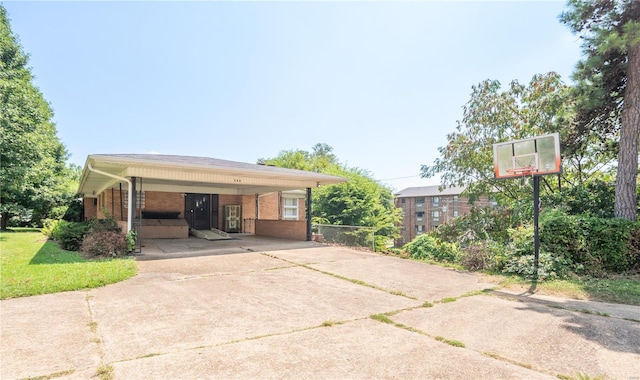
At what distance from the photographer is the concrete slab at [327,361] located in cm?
281

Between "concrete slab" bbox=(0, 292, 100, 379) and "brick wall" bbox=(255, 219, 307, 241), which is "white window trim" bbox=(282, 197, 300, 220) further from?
"concrete slab" bbox=(0, 292, 100, 379)

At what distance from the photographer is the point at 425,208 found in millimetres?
48844

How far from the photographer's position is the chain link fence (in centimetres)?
1259

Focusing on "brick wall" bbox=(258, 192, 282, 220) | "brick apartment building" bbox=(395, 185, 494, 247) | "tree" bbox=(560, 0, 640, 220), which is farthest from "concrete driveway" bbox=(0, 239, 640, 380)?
"brick apartment building" bbox=(395, 185, 494, 247)

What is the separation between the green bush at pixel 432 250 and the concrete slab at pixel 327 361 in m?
6.81

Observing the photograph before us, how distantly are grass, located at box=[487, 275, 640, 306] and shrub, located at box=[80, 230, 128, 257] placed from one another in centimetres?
953

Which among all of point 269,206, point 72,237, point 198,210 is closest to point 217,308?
point 72,237

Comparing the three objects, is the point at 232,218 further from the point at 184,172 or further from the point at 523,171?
the point at 523,171

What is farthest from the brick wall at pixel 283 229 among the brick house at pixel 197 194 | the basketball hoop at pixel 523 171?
the basketball hoop at pixel 523 171

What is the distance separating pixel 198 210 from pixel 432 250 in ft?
39.4

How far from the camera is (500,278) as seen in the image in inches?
287

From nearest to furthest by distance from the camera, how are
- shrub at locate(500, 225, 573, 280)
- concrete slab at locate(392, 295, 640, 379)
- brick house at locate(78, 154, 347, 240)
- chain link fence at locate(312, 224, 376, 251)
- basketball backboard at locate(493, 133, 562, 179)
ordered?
1. concrete slab at locate(392, 295, 640, 379)
2. shrub at locate(500, 225, 573, 280)
3. basketball backboard at locate(493, 133, 562, 179)
4. brick house at locate(78, 154, 347, 240)
5. chain link fence at locate(312, 224, 376, 251)

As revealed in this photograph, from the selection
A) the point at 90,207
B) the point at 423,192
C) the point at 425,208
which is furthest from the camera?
the point at 423,192

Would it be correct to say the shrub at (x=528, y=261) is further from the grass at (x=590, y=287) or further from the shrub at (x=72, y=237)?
the shrub at (x=72, y=237)
